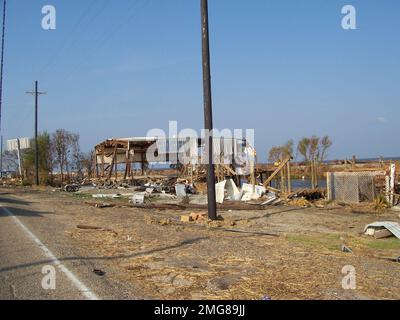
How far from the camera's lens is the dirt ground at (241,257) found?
276 inches

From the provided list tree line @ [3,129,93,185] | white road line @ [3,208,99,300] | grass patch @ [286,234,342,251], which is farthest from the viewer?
tree line @ [3,129,93,185]

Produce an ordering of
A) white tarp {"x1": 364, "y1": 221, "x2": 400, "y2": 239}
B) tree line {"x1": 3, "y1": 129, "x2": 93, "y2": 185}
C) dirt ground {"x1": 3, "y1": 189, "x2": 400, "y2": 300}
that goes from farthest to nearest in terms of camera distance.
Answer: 1. tree line {"x1": 3, "y1": 129, "x2": 93, "y2": 185}
2. white tarp {"x1": 364, "y1": 221, "x2": 400, "y2": 239}
3. dirt ground {"x1": 3, "y1": 189, "x2": 400, "y2": 300}

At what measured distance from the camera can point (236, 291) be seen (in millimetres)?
6902

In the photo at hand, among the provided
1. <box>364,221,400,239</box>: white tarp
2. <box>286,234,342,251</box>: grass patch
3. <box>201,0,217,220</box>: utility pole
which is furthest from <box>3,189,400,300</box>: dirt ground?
<box>201,0,217,220</box>: utility pole

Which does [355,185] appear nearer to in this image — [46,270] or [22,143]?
[46,270]

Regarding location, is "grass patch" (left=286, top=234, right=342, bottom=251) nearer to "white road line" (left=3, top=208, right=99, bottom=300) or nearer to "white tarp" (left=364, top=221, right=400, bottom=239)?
"white tarp" (left=364, top=221, right=400, bottom=239)

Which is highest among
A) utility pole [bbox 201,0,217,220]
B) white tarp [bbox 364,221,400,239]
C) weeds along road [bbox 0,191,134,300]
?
utility pole [bbox 201,0,217,220]

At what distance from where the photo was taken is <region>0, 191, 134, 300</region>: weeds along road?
6.64 meters

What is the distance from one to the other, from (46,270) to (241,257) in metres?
3.69

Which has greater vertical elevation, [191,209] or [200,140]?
[200,140]

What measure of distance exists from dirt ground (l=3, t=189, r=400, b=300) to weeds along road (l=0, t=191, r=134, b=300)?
352 millimetres

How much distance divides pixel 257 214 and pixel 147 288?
41.3 ft
